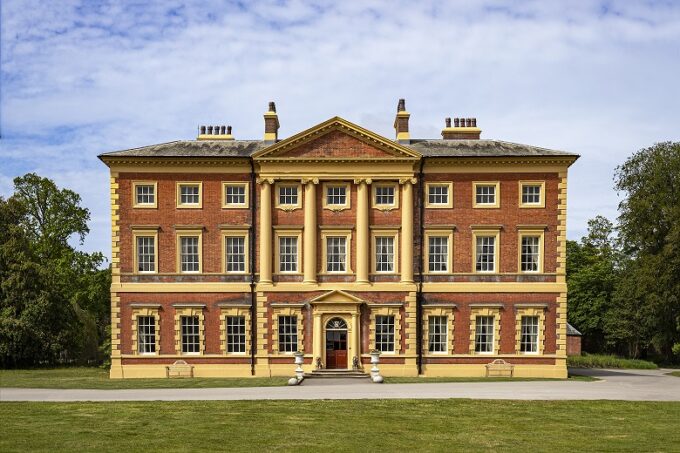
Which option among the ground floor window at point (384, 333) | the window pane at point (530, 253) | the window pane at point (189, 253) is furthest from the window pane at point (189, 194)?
the window pane at point (530, 253)

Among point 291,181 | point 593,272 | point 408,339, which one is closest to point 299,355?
point 408,339

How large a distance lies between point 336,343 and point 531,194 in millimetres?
13964

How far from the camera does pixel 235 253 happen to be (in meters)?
40.8

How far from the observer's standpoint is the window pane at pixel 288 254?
134 ft

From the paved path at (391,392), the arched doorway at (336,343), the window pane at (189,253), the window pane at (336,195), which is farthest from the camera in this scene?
the window pane at (336,195)

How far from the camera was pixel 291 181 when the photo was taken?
133ft

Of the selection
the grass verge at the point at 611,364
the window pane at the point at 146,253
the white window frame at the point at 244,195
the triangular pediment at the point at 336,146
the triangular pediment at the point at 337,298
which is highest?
the triangular pediment at the point at 336,146

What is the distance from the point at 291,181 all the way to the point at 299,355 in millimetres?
9823

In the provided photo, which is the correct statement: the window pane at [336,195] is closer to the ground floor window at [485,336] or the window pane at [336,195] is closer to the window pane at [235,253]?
the window pane at [235,253]

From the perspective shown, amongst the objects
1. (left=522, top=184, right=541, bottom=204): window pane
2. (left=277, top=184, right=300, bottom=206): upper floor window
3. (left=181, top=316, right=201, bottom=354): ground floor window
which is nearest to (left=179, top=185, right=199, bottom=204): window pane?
(left=277, top=184, right=300, bottom=206): upper floor window

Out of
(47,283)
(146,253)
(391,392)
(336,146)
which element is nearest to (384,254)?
(336,146)

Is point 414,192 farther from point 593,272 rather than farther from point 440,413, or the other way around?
point 593,272

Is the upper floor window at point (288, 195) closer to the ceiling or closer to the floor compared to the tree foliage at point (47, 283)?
closer to the ceiling

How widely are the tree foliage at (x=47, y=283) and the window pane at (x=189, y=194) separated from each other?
15877mm
